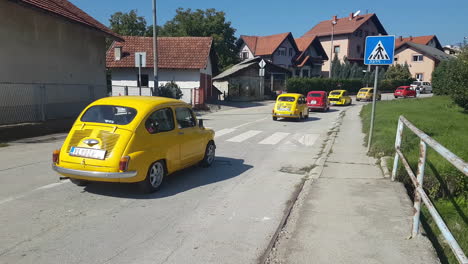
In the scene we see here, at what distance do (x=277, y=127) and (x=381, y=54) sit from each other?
8.40 meters

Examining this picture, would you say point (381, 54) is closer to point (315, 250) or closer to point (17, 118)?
point (315, 250)

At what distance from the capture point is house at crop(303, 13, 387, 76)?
68062 mm

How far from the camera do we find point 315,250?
4109 mm

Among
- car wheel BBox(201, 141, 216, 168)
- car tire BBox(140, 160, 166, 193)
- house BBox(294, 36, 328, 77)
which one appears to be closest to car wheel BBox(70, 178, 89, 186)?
car tire BBox(140, 160, 166, 193)

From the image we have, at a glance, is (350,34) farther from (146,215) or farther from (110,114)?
(146,215)

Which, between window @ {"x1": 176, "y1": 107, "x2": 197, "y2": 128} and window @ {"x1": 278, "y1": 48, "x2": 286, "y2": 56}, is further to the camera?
window @ {"x1": 278, "y1": 48, "x2": 286, "y2": 56}

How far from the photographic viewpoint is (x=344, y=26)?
230ft

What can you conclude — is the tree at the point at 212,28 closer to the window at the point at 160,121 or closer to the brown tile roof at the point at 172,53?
the brown tile roof at the point at 172,53

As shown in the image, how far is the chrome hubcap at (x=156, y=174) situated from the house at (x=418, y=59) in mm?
70597

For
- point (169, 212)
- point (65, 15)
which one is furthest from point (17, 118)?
point (169, 212)

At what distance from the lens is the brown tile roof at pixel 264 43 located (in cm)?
5450

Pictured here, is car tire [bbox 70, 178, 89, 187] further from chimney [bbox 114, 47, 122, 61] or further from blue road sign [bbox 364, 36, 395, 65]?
chimney [bbox 114, 47, 122, 61]

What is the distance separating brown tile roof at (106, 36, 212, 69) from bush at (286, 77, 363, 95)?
1325 centimetres

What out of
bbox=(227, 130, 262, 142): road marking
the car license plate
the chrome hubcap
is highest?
the car license plate
